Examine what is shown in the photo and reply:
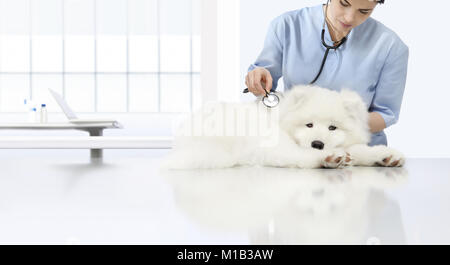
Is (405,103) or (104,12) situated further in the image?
(104,12)

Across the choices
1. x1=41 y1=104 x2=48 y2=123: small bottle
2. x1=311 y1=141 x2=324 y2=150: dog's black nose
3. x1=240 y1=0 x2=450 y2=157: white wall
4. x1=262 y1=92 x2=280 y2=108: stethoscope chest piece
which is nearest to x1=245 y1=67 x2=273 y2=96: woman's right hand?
x1=262 y1=92 x2=280 y2=108: stethoscope chest piece

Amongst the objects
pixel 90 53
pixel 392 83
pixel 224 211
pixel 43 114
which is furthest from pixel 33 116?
pixel 224 211

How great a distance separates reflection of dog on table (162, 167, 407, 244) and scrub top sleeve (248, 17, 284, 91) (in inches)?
34.6

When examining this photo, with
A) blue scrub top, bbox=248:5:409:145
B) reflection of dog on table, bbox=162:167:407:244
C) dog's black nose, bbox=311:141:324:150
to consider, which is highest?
blue scrub top, bbox=248:5:409:145

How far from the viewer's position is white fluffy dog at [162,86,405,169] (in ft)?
3.71

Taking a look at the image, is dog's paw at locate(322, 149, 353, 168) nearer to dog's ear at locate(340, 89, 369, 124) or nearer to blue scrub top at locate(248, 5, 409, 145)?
dog's ear at locate(340, 89, 369, 124)

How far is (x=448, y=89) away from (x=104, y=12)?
3.90 m

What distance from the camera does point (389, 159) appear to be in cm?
122

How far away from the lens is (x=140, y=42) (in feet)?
16.6

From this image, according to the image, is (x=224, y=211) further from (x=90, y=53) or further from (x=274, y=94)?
(x=90, y=53)

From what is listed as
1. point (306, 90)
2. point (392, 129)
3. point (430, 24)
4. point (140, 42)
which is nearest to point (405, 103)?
point (392, 129)

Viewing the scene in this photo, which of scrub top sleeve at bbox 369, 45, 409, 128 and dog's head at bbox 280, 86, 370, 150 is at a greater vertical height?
scrub top sleeve at bbox 369, 45, 409, 128

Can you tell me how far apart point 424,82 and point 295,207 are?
106 inches
